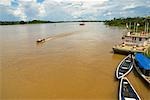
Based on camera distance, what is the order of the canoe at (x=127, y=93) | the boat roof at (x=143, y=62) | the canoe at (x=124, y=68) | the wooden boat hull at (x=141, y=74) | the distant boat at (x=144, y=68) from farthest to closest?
the canoe at (x=124, y=68), the boat roof at (x=143, y=62), the distant boat at (x=144, y=68), the wooden boat hull at (x=141, y=74), the canoe at (x=127, y=93)

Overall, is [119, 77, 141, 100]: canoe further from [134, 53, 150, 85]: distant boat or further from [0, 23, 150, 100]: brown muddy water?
[134, 53, 150, 85]: distant boat

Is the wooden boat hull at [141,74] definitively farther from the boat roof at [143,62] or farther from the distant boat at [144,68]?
the boat roof at [143,62]

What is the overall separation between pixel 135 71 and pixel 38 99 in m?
6.49

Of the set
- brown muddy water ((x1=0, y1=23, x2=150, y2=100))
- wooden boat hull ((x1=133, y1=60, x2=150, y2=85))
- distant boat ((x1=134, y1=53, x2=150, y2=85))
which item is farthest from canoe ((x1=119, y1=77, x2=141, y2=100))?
distant boat ((x1=134, y1=53, x2=150, y2=85))

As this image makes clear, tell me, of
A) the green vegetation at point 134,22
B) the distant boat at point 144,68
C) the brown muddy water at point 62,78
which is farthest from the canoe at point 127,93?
the green vegetation at point 134,22

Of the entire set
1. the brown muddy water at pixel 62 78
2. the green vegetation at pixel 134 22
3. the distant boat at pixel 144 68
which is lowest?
the brown muddy water at pixel 62 78

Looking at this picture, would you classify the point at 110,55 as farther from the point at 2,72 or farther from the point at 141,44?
the point at 2,72

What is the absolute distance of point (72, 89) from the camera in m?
11.3

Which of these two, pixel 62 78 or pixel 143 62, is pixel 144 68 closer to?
pixel 143 62

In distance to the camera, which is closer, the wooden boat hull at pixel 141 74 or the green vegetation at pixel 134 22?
the wooden boat hull at pixel 141 74

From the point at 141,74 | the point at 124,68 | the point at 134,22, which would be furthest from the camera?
the point at 134,22

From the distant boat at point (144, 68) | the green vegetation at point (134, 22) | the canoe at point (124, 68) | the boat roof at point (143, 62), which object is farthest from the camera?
the green vegetation at point (134, 22)

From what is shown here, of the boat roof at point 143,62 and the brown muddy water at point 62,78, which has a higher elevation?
the boat roof at point 143,62

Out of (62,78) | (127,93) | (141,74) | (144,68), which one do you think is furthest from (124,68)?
(127,93)
